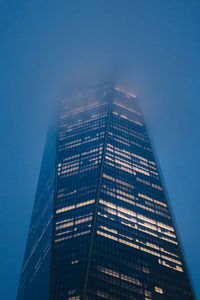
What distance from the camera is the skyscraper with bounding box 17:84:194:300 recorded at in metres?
100

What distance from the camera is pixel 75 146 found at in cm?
16925

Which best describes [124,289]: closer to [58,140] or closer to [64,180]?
[64,180]

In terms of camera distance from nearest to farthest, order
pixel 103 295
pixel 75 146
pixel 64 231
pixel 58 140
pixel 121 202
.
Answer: pixel 103 295
pixel 64 231
pixel 121 202
pixel 75 146
pixel 58 140

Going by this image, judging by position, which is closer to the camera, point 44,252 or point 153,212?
point 44,252

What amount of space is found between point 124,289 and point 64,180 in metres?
57.9

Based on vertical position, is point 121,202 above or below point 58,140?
below

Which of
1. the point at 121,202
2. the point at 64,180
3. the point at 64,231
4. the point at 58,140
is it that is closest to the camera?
the point at 64,231

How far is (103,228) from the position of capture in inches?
4508

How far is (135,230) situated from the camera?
12319 cm

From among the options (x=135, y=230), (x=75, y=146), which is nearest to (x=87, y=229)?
(x=135, y=230)

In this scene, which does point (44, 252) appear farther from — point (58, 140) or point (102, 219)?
point (58, 140)

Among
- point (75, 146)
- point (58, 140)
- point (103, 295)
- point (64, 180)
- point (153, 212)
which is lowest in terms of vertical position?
point (103, 295)

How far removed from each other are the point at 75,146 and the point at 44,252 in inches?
2397

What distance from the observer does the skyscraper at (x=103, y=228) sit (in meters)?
100
